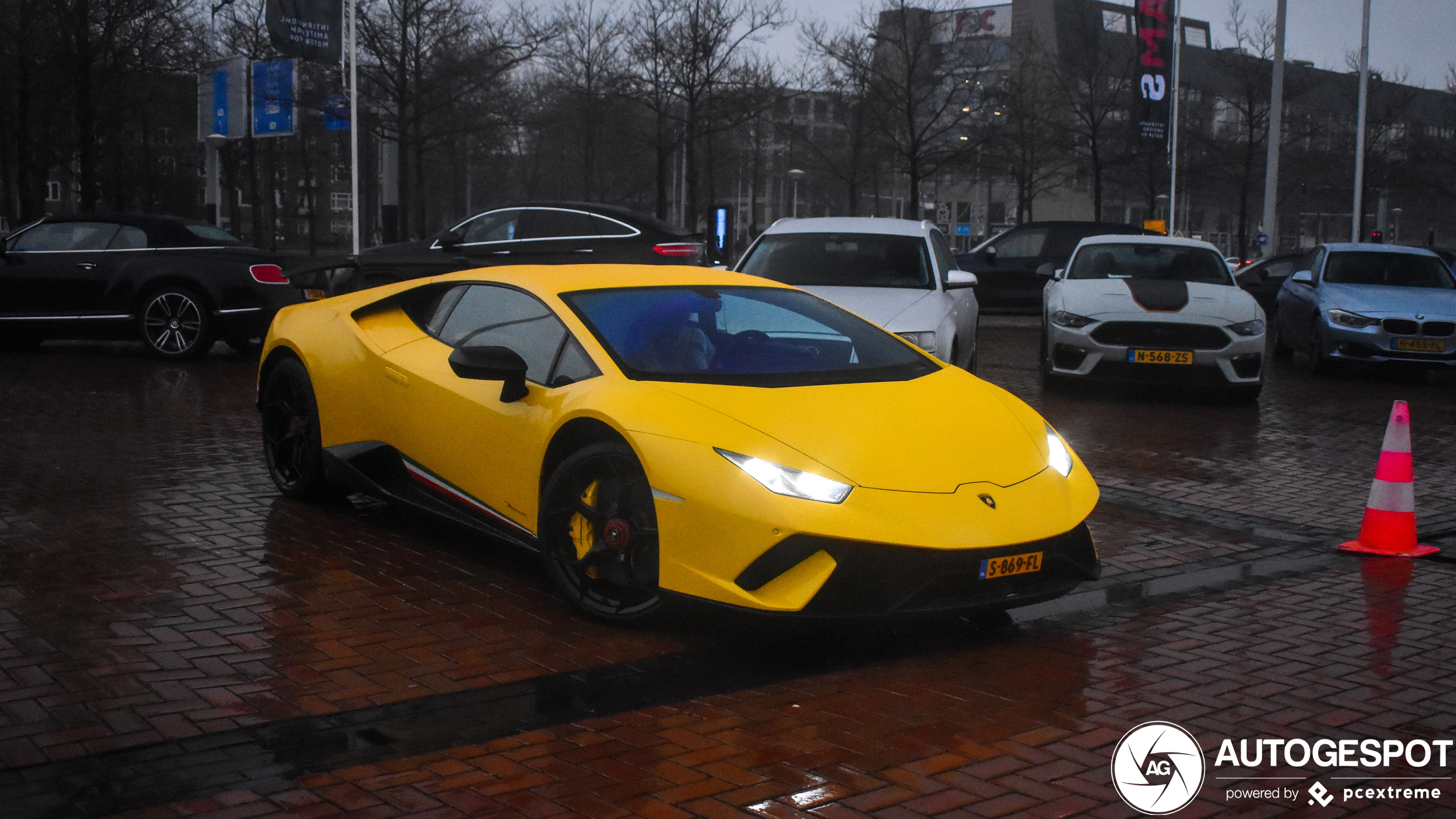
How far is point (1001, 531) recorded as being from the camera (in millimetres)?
4539

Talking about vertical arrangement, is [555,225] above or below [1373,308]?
above

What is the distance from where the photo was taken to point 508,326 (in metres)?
5.68

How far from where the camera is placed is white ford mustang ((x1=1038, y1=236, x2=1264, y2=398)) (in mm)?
11898

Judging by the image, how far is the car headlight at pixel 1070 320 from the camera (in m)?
12.2

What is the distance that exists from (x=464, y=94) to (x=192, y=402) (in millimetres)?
17290

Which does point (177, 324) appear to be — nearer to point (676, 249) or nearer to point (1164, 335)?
point (676, 249)

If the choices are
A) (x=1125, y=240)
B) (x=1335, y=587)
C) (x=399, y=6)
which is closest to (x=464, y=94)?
(x=399, y=6)

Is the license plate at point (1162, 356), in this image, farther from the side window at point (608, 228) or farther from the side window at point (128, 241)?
the side window at point (128, 241)

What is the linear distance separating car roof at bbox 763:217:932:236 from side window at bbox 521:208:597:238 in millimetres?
4157

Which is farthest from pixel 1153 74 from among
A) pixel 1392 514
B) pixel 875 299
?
pixel 1392 514

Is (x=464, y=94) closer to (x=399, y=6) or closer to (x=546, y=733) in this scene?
(x=399, y=6)

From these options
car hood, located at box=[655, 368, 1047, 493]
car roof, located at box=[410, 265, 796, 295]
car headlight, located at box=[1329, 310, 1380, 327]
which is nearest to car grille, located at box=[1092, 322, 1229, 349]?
car headlight, located at box=[1329, 310, 1380, 327]

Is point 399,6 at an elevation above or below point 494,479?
above

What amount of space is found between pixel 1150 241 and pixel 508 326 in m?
9.70
